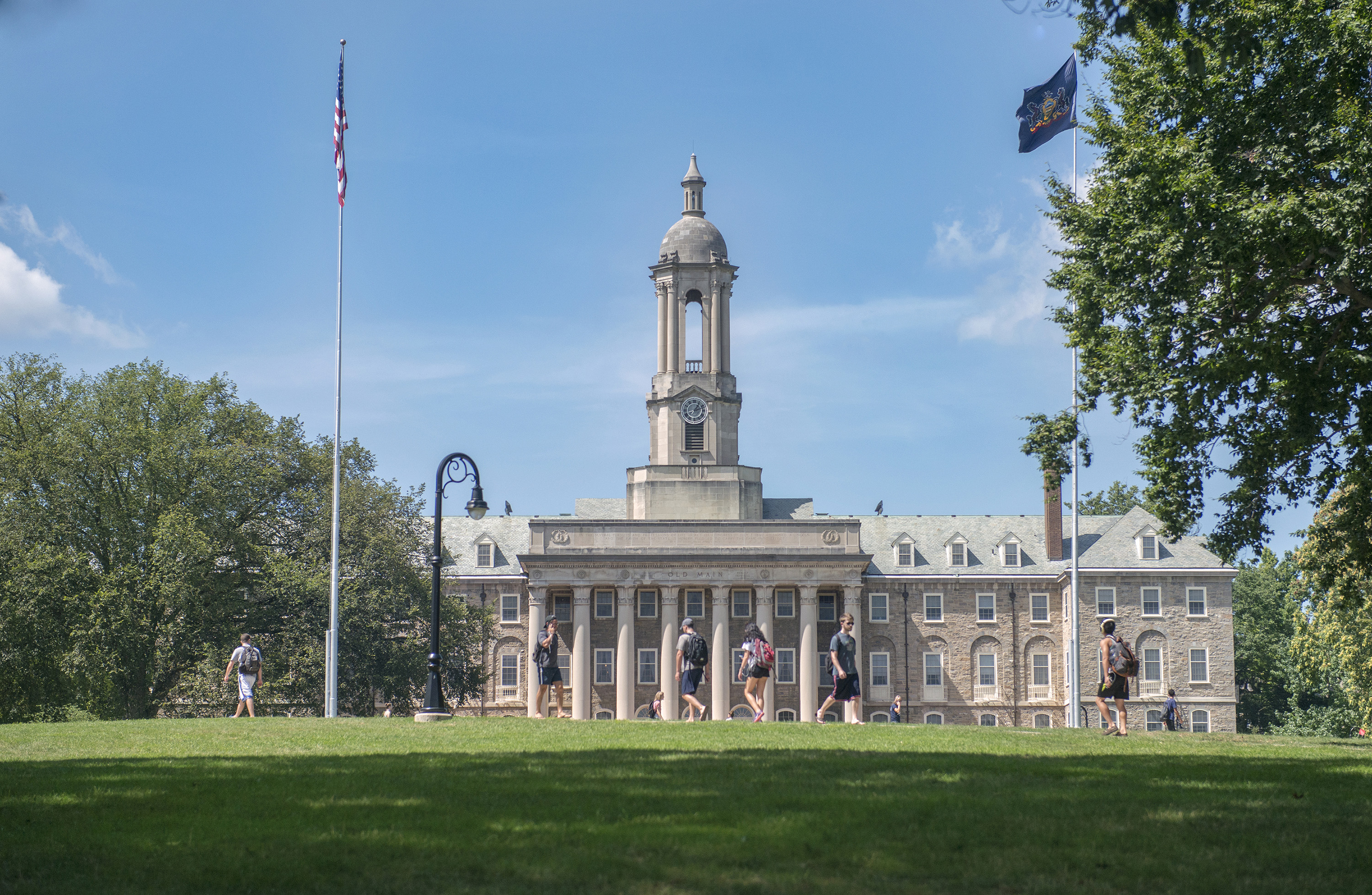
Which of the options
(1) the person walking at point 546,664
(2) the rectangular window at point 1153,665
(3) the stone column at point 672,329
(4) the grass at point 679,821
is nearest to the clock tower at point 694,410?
(3) the stone column at point 672,329

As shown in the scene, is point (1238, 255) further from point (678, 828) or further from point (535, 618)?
point (535, 618)

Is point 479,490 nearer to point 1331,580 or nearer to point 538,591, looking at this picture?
point 1331,580

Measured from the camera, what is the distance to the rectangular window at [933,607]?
270ft

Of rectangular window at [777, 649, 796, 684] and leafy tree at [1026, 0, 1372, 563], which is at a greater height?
leafy tree at [1026, 0, 1372, 563]

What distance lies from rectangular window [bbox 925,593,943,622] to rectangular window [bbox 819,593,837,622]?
568cm

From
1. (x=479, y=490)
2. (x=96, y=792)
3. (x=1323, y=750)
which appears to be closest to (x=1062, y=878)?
(x=96, y=792)

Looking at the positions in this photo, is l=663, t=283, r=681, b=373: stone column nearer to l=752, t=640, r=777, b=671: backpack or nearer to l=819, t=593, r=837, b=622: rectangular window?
l=819, t=593, r=837, b=622: rectangular window

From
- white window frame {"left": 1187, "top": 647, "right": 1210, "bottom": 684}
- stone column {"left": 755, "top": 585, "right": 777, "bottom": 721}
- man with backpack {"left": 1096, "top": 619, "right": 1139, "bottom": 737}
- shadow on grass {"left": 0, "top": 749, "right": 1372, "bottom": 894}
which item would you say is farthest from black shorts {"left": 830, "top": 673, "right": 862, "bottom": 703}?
white window frame {"left": 1187, "top": 647, "right": 1210, "bottom": 684}

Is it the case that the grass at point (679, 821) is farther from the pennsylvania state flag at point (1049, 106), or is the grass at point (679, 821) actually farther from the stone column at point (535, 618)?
the stone column at point (535, 618)

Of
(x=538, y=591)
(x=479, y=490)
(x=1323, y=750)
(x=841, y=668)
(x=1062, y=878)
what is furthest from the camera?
(x=538, y=591)

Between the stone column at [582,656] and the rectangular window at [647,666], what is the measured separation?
279cm

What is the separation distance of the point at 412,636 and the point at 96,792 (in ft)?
167

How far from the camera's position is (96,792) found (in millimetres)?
13250

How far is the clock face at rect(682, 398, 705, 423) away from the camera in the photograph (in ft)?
275
